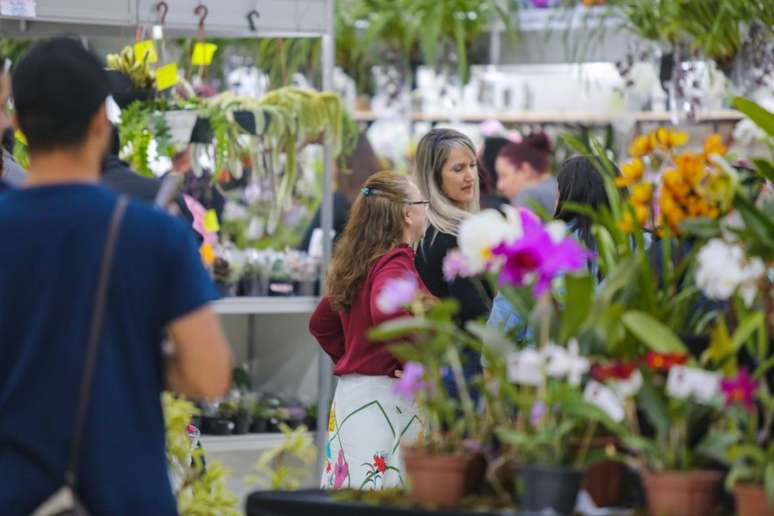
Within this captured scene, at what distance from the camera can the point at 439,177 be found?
4492mm

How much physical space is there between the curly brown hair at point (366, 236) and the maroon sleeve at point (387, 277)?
0.06m

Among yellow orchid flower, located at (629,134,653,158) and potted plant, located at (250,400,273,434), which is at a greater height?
yellow orchid flower, located at (629,134,653,158)

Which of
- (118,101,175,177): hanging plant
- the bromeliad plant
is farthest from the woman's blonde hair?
the bromeliad plant

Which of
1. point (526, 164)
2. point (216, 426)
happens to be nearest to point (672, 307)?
point (216, 426)

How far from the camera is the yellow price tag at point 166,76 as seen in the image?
4.69 metres

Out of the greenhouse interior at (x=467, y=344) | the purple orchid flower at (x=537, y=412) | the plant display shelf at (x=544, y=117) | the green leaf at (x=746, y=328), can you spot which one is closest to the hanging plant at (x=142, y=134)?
the greenhouse interior at (x=467, y=344)

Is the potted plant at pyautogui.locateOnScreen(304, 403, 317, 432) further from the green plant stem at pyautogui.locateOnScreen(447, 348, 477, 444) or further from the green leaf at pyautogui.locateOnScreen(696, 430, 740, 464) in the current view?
the green leaf at pyautogui.locateOnScreen(696, 430, 740, 464)

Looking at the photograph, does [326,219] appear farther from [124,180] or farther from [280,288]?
[124,180]

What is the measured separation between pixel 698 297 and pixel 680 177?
0.26m

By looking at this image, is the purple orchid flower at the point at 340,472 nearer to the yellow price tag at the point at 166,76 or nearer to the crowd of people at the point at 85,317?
the yellow price tag at the point at 166,76

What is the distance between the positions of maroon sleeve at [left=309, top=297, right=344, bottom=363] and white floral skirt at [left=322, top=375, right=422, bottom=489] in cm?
17

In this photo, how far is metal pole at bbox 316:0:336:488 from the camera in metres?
5.20

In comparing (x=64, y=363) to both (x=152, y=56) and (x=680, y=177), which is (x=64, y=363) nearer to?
(x=680, y=177)

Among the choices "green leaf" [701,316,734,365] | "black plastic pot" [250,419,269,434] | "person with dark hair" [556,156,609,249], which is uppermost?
"person with dark hair" [556,156,609,249]
